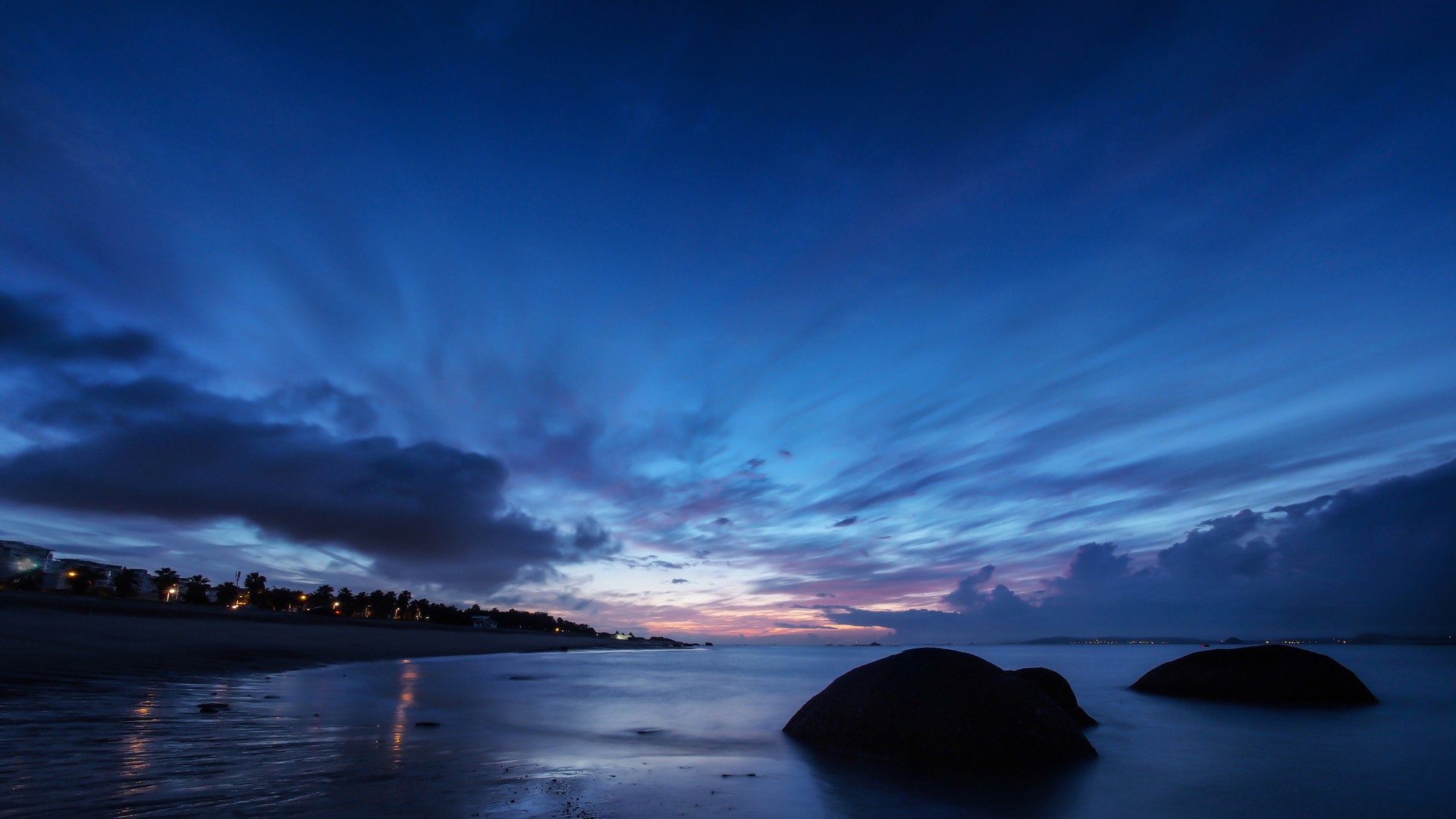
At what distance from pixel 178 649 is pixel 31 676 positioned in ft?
37.9

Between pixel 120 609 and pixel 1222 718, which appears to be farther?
pixel 120 609

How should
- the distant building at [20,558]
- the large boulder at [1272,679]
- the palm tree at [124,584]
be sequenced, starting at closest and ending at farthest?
the large boulder at [1272,679] → the distant building at [20,558] → the palm tree at [124,584]

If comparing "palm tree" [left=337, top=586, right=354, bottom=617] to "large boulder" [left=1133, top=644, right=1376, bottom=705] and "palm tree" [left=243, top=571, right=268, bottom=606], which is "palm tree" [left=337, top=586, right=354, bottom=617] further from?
"large boulder" [left=1133, top=644, right=1376, bottom=705]

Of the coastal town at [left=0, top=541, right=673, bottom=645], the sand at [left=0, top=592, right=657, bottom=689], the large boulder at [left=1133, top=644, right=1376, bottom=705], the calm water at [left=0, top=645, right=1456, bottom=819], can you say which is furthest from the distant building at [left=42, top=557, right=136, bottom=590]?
the large boulder at [left=1133, top=644, right=1376, bottom=705]

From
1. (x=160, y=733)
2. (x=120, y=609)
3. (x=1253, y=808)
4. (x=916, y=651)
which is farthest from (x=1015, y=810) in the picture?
(x=120, y=609)

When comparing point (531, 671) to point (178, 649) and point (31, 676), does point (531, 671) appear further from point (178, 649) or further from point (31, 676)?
point (31, 676)

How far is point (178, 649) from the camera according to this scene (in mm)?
23156

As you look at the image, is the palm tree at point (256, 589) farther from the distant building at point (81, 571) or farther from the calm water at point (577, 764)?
the calm water at point (577, 764)

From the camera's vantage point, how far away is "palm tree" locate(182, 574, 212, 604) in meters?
104

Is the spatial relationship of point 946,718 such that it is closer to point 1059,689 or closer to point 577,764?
point 577,764

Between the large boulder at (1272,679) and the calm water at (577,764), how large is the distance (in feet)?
8.28

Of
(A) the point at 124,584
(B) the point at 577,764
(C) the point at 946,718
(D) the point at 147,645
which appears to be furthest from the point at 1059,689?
(A) the point at 124,584

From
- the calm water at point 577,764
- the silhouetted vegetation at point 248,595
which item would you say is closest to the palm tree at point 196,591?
the silhouetted vegetation at point 248,595

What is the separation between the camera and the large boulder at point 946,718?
10164 mm
